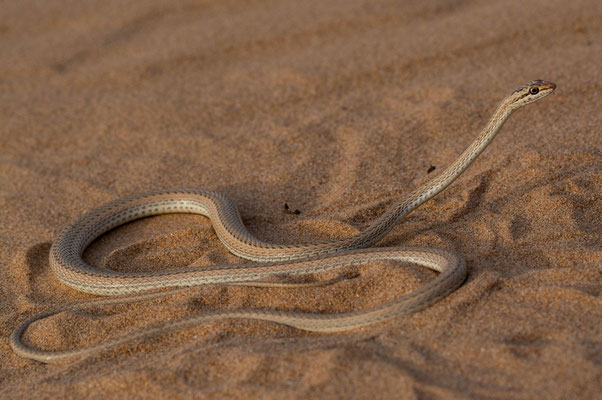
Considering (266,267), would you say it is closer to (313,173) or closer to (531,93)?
(313,173)

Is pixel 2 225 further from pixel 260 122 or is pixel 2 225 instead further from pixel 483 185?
pixel 483 185

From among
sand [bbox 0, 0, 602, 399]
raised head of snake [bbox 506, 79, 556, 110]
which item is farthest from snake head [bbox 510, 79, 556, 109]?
sand [bbox 0, 0, 602, 399]

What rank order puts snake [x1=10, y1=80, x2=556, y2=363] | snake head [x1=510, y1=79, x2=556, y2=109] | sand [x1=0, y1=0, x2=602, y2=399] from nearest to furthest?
1. sand [x1=0, y1=0, x2=602, y2=399]
2. snake [x1=10, y1=80, x2=556, y2=363]
3. snake head [x1=510, y1=79, x2=556, y2=109]

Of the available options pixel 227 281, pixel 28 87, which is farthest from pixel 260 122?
pixel 28 87

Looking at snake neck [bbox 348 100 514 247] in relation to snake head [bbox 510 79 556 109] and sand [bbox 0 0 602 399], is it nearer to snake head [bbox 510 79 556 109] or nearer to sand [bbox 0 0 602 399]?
snake head [bbox 510 79 556 109]

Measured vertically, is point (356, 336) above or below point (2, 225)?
above

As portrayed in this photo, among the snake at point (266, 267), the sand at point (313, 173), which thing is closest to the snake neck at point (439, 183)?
the snake at point (266, 267)

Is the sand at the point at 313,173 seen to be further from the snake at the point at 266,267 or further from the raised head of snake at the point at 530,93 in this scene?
the raised head of snake at the point at 530,93

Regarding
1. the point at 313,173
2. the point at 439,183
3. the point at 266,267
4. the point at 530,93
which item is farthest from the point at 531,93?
the point at 266,267
